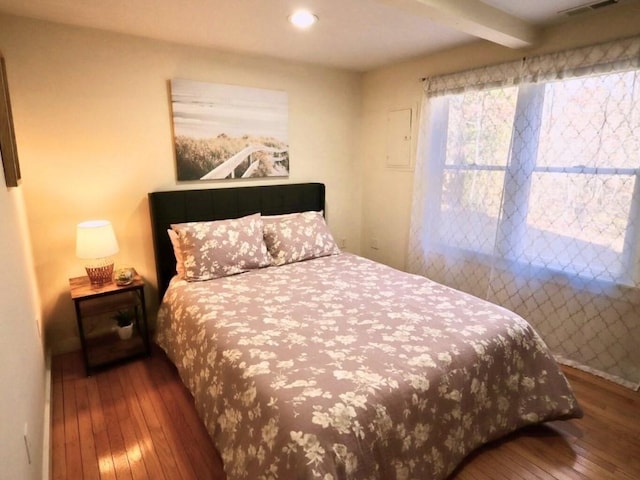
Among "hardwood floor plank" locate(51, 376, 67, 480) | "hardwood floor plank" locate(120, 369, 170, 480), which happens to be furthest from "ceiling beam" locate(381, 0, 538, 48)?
"hardwood floor plank" locate(51, 376, 67, 480)

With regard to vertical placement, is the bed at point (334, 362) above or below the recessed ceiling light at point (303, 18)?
below

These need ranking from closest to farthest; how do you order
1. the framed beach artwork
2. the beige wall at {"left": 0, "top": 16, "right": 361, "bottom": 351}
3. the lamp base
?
the beige wall at {"left": 0, "top": 16, "right": 361, "bottom": 351} → the lamp base → the framed beach artwork

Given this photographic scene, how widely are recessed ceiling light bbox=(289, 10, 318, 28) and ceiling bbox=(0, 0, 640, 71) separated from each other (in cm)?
4

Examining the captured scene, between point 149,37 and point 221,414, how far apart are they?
2.52m

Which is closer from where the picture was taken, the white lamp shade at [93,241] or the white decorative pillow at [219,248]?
the white lamp shade at [93,241]

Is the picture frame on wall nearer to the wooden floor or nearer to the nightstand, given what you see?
the nightstand

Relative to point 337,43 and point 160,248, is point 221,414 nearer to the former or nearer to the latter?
point 160,248

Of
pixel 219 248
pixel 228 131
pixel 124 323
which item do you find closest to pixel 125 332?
pixel 124 323

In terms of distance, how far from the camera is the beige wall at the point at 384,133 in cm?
276

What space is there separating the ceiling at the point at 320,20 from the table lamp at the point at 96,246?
1.27 meters

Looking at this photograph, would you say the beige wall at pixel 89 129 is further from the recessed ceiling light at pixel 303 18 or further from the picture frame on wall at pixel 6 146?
the recessed ceiling light at pixel 303 18

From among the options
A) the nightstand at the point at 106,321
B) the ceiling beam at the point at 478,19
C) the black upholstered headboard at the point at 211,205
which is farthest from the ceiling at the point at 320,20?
the nightstand at the point at 106,321

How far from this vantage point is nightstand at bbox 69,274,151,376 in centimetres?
236

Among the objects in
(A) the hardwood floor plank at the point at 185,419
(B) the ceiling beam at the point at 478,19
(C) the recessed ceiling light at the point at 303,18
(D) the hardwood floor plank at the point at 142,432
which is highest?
(C) the recessed ceiling light at the point at 303,18
